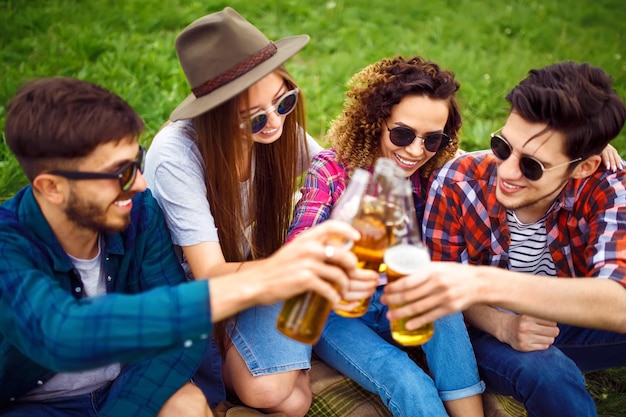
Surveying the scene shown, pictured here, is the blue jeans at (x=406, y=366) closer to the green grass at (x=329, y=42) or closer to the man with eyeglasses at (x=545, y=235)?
the man with eyeglasses at (x=545, y=235)

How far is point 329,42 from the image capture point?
7.48 meters

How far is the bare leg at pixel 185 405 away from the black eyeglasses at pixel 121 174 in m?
1.07

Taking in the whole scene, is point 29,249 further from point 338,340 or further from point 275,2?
point 275,2

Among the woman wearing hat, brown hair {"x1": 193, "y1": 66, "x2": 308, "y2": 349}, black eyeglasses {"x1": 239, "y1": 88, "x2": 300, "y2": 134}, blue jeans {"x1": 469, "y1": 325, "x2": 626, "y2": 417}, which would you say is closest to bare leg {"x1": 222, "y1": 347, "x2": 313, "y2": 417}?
the woman wearing hat

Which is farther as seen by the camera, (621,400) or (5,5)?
(5,5)

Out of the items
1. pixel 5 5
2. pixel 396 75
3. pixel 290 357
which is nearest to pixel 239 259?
pixel 290 357

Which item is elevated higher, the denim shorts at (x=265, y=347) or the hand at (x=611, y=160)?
the hand at (x=611, y=160)

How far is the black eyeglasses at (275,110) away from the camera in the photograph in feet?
9.96

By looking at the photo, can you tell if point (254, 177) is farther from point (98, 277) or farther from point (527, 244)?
point (527, 244)

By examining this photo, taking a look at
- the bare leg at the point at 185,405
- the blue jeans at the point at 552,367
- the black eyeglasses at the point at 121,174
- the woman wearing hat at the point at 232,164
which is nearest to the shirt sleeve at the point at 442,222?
the blue jeans at the point at 552,367

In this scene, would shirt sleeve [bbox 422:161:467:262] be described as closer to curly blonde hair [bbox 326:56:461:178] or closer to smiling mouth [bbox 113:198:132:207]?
curly blonde hair [bbox 326:56:461:178]

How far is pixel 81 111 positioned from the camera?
2385 millimetres

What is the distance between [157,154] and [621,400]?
125 inches

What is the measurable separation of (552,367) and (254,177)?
6.36ft
